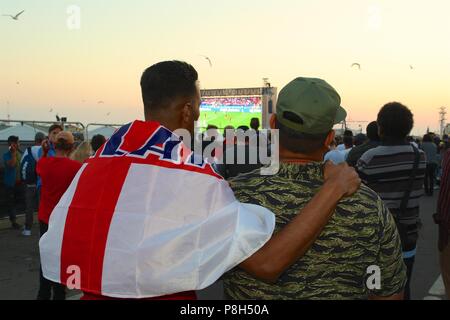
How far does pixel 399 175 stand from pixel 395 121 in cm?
41

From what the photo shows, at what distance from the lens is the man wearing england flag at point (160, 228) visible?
4.49 feet

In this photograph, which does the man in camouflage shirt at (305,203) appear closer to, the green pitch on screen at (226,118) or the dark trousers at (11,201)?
the dark trousers at (11,201)

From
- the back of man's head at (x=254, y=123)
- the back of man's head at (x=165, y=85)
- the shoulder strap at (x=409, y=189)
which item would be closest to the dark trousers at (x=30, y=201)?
the back of man's head at (x=254, y=123)

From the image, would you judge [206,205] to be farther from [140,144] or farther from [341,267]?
[341,267]

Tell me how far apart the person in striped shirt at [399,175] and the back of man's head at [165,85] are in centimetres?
211

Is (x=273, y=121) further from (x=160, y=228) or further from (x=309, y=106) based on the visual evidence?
(x=160, y=228)

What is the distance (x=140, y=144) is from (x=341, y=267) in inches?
33.3

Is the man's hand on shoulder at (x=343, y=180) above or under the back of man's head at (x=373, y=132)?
above

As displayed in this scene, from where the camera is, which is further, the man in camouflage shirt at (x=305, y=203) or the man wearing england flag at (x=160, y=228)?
the man in camouflage shirt at (x=305, y=203)

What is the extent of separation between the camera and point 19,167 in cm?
975

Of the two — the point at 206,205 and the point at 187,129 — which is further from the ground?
the point at 187,129

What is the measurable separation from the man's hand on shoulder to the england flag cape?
0.24 metres
